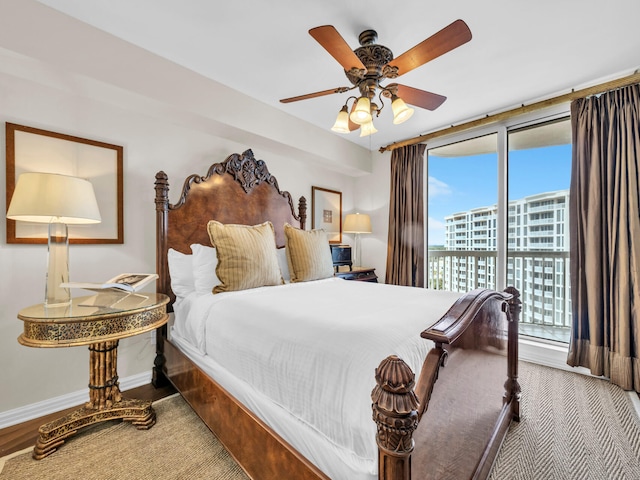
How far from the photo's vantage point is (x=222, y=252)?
212cm

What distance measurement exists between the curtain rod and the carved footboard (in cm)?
201

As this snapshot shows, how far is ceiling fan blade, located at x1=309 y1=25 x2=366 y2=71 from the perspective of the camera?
140cm

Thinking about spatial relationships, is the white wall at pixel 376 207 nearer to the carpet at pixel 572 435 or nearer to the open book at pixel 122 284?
the carpet at pixel 572 435

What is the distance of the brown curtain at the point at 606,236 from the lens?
2279 mm

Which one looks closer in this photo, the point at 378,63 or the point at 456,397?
the point at 456,397

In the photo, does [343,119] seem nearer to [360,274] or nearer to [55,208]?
[55,208]

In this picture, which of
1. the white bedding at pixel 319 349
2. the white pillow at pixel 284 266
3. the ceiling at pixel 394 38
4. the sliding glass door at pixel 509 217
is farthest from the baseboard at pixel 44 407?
the sliding glass door at pixel 509 217

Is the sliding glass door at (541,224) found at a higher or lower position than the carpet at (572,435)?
higher

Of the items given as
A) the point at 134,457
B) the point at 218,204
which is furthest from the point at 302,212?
the point at 134,457

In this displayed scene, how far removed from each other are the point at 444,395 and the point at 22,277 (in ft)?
8.21

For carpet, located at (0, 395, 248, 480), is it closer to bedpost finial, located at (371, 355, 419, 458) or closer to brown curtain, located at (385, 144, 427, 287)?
bedpost finial, located at (371, 355, 419, 458)

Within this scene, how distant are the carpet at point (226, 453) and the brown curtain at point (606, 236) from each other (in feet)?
1.46

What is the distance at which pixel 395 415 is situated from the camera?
70cm

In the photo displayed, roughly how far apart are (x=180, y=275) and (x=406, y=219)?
2.75 m
